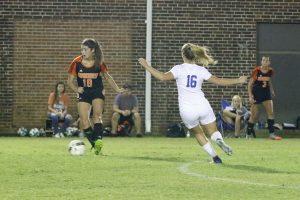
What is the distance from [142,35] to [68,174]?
14.8 meters

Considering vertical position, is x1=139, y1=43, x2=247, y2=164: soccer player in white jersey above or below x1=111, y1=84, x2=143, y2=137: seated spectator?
above

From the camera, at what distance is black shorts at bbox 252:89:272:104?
25.0 metres

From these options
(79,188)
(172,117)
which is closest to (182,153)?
(79,188)

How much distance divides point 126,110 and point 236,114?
9.56 ft

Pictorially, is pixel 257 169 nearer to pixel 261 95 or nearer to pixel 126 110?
pixel 261 95

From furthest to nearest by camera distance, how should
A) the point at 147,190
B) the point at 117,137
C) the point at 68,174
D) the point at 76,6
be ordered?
the point at 76,6
the point at 117,137
the point at 68,174
the point at 147,190

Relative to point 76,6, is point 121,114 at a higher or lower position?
lower

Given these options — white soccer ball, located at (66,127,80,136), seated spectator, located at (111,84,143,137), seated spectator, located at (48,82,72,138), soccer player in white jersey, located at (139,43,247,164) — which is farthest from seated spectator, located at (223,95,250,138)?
soccer player in white jersey, located at (139,43,247,164)

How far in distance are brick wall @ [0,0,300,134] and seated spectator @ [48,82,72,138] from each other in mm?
1023

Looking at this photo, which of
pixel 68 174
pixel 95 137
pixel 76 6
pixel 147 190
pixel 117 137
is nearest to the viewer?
pixel 147 190

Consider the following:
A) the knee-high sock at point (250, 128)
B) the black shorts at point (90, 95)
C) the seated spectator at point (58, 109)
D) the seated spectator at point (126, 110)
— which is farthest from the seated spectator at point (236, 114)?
the black shorts at point (90, 95)

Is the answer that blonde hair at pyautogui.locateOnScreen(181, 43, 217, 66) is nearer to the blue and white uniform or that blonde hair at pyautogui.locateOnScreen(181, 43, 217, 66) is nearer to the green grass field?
the blue and white uniform

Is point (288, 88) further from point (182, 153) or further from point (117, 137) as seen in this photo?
point (182, 153)

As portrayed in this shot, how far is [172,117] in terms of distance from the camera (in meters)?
27.7
